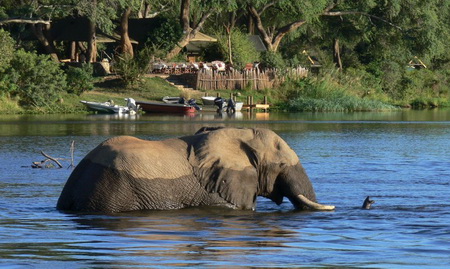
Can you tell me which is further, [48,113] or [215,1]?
[215,1]

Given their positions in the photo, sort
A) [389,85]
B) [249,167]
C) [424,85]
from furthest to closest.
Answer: [424,85]
[389,85]
[249,167]

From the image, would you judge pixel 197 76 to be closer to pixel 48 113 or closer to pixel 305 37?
pixel 48 113

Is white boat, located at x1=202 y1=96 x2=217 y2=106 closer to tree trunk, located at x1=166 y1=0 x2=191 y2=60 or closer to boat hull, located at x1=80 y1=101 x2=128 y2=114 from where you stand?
boat hull, located at x1=80 y1=101 x2=128 y2=114

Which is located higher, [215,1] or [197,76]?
[215,1]

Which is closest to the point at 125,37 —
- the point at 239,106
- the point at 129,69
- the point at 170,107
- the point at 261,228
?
the point at 129,69

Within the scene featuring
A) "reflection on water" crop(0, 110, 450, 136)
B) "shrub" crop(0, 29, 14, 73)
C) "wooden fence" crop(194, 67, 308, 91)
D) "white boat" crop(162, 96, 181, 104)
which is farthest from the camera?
"wooden fence" crop(194, 67, 308, 91)

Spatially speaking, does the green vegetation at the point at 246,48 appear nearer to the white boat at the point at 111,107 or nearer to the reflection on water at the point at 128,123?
the white boat at the point at 111,107

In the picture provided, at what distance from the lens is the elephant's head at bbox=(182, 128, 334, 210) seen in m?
14.3

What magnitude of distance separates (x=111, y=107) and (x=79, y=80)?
8.65 feet

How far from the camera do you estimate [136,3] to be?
187 feet

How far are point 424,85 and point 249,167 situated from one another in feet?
223

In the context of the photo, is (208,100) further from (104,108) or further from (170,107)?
(104,108)

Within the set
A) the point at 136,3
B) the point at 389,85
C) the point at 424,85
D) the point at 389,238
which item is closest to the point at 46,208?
the point at 389,238

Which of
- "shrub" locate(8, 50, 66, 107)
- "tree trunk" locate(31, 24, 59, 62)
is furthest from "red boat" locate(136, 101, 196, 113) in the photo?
"tree trunk" locate(31, 24, 59, 62)
